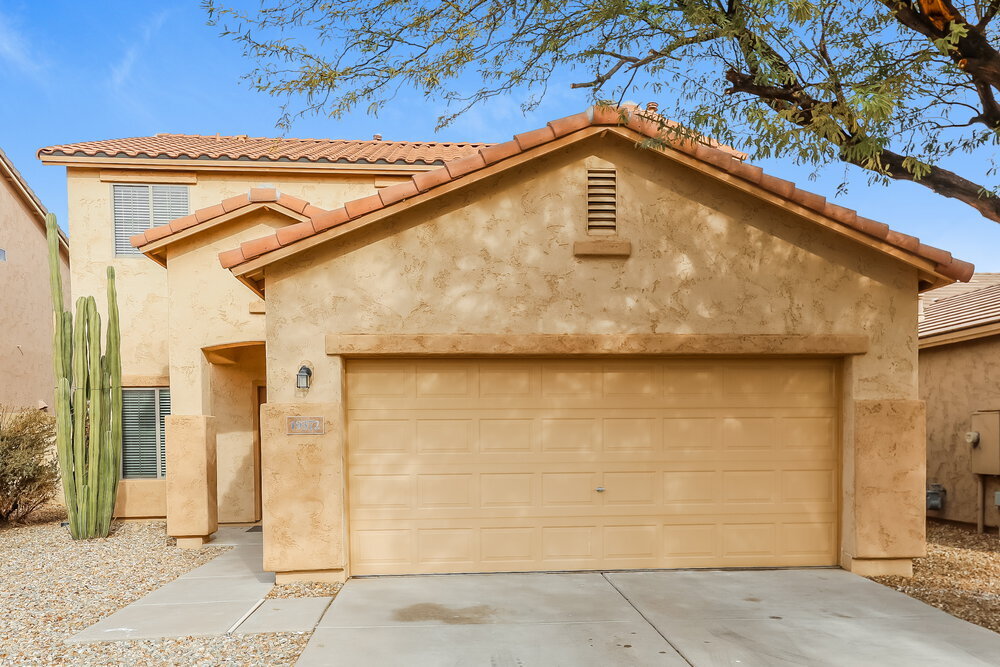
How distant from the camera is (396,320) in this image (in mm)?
7691

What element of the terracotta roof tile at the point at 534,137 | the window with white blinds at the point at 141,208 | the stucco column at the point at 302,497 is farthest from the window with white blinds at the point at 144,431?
the terracotta roof tile at the point at 534,137

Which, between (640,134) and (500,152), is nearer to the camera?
(500,152)

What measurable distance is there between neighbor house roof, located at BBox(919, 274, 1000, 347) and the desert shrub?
566 inches

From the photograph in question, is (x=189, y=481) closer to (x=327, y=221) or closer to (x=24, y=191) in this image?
(x=327, y=221)

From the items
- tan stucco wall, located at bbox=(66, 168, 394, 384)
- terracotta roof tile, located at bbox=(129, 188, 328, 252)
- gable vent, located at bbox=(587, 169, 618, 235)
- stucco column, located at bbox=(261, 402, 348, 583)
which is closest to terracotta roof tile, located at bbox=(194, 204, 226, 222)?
terracotta roof tile, located at bbox=(129, 188, 328, 252)

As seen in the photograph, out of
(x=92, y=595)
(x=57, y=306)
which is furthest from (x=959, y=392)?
(x=57, y=306)

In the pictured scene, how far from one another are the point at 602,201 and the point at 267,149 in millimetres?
8377

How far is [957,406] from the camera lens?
1150 centimetres

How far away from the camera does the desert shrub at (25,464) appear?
11781mm

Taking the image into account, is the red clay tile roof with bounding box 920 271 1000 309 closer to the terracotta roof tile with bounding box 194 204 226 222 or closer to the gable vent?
the gable vent

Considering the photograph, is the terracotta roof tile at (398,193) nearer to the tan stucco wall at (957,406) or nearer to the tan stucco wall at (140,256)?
the tan stucco wall at (140,256)

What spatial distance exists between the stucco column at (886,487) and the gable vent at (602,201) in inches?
127

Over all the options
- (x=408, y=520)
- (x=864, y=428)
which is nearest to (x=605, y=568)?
(x=408, y=520)

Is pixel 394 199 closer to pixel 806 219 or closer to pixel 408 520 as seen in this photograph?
pixel 408 520
